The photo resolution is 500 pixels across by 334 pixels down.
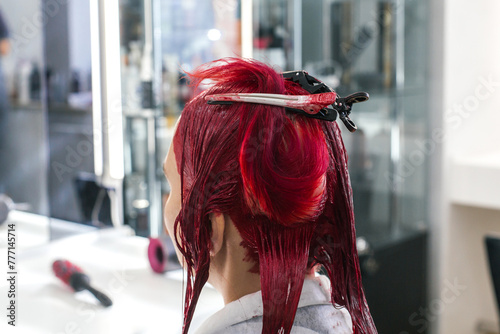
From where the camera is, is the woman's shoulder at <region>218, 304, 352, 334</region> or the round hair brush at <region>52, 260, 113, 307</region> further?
the round hair brush at <region>52, 260, 113, 307</region>

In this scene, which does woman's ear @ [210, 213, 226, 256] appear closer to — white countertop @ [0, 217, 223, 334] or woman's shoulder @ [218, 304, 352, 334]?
woman's shoulder @ [218, 304, 352, 334]

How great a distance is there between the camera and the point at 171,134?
177cm

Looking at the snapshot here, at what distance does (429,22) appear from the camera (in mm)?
2637

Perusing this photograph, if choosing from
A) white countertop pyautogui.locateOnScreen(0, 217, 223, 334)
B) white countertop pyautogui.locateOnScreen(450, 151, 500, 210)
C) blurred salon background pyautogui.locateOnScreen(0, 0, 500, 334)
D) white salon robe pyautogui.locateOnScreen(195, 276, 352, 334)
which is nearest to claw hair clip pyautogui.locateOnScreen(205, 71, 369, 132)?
blurred salon background pyautogui.locateOnScreen(0, 0, 500, 334)

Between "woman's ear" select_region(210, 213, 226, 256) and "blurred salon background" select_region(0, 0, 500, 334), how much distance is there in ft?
0.95

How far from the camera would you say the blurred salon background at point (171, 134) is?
4.31ft

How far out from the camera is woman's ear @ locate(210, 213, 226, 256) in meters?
0.82

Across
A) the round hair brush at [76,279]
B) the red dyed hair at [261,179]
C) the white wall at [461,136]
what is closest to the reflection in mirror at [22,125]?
the round hair brush at [76,279]

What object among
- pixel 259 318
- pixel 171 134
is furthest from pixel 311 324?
pixel 171 134

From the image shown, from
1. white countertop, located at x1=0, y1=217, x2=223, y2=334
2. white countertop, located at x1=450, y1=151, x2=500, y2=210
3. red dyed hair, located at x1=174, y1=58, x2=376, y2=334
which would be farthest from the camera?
white countertop, located at x1=450, y1=151, x2=500, y2=210

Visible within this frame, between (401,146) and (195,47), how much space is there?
3.98 feet

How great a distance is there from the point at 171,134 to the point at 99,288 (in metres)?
0.61

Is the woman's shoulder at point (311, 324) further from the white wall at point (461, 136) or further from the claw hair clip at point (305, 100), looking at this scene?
the white wall at point (461, 136)

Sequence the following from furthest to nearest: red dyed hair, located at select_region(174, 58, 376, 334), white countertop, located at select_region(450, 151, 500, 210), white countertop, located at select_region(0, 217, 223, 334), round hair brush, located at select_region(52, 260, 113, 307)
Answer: white countertop, located at select_region(450, 151, 500, 210), round hair brush, located at select_region(52, 260, 113, 307), white countertop, located at select_region(0, 217, 223, 334), red dyed hair, located at select_region(174, 58, 376, 334)
